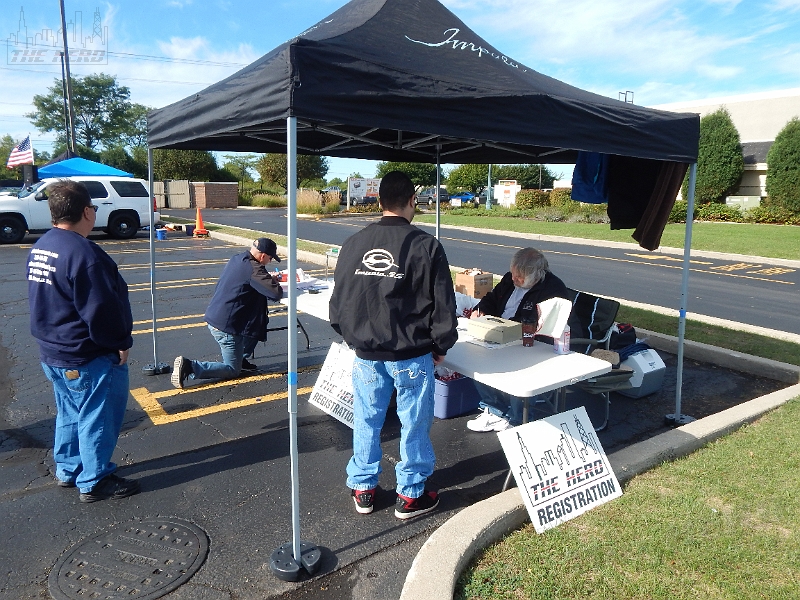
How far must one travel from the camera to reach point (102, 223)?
17.8 m

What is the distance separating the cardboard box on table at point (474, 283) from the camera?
6215mm

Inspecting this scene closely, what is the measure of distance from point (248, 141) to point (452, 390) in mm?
3014

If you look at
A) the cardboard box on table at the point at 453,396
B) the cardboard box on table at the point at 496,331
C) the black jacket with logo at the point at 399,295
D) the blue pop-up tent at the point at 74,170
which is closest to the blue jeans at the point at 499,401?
the cardboard box on table at the point at 453,396

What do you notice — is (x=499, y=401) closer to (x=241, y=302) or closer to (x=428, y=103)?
(x=241, y=302)

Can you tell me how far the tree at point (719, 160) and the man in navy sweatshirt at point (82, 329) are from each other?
32634 mm

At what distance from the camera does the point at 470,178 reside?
51812 mm

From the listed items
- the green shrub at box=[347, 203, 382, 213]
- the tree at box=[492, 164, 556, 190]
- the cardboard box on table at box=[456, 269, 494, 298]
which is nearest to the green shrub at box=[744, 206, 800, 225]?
the green shrub at box=[347, 203, 382, 213]

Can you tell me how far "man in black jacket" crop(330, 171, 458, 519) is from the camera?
300 centimetres

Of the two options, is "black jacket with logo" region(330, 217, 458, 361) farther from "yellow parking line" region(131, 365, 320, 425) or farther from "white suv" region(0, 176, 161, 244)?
"white suv" region(0, 176, 161, 244)

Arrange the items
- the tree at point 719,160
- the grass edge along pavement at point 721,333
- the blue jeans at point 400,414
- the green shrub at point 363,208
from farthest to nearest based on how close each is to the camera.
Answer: the green shrub at point 363,208
the tree at point 719,160
the grass edge along pavement at point 721,333
the blue jeans at point 400,414

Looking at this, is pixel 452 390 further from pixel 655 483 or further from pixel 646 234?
pixel 646 234

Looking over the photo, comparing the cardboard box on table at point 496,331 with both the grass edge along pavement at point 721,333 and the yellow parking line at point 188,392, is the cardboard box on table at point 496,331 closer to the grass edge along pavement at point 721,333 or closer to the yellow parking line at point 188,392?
the yellow parking line at point 188,392

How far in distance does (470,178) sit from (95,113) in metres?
38.7

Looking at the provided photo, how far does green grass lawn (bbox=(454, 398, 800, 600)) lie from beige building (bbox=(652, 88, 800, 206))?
105 feet
